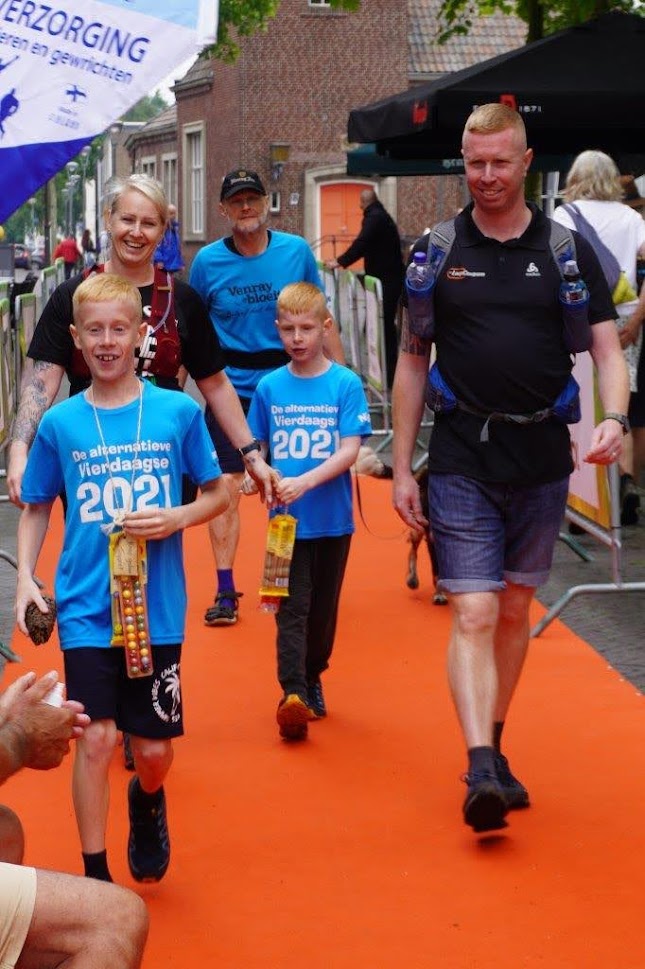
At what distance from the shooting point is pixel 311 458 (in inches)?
253

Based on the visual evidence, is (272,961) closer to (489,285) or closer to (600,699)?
(489,285)

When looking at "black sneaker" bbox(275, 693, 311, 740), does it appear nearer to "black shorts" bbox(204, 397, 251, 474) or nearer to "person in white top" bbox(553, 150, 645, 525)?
"black shorts" bbox(204, 397, 251, 474)

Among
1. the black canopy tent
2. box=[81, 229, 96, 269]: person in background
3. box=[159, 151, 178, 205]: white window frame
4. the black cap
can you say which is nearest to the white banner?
the black cap

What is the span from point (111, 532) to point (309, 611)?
78.0 inches

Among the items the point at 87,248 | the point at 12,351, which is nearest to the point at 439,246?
the point at 12,351

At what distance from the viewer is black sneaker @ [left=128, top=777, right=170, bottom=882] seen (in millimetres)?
4754

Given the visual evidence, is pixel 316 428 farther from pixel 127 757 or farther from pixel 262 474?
pixel 127 757

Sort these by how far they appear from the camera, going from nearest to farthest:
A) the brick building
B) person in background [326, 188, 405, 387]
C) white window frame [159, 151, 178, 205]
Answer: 1. person in background [326, 188, 405, 387]
2. the brick building
3. white window frame [159, 151, 178, 205]

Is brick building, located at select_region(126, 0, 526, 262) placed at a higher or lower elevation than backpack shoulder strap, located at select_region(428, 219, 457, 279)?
higher

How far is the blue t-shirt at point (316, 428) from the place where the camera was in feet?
20.9

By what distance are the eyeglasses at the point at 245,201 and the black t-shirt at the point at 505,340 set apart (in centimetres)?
244

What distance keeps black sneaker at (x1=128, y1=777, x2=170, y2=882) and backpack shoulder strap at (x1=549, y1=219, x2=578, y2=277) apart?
1940 mm

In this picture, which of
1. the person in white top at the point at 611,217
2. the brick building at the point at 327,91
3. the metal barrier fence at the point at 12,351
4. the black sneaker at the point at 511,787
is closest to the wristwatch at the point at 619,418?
the black sneaker at the point at 511,787

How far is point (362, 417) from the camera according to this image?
21.0 feet
